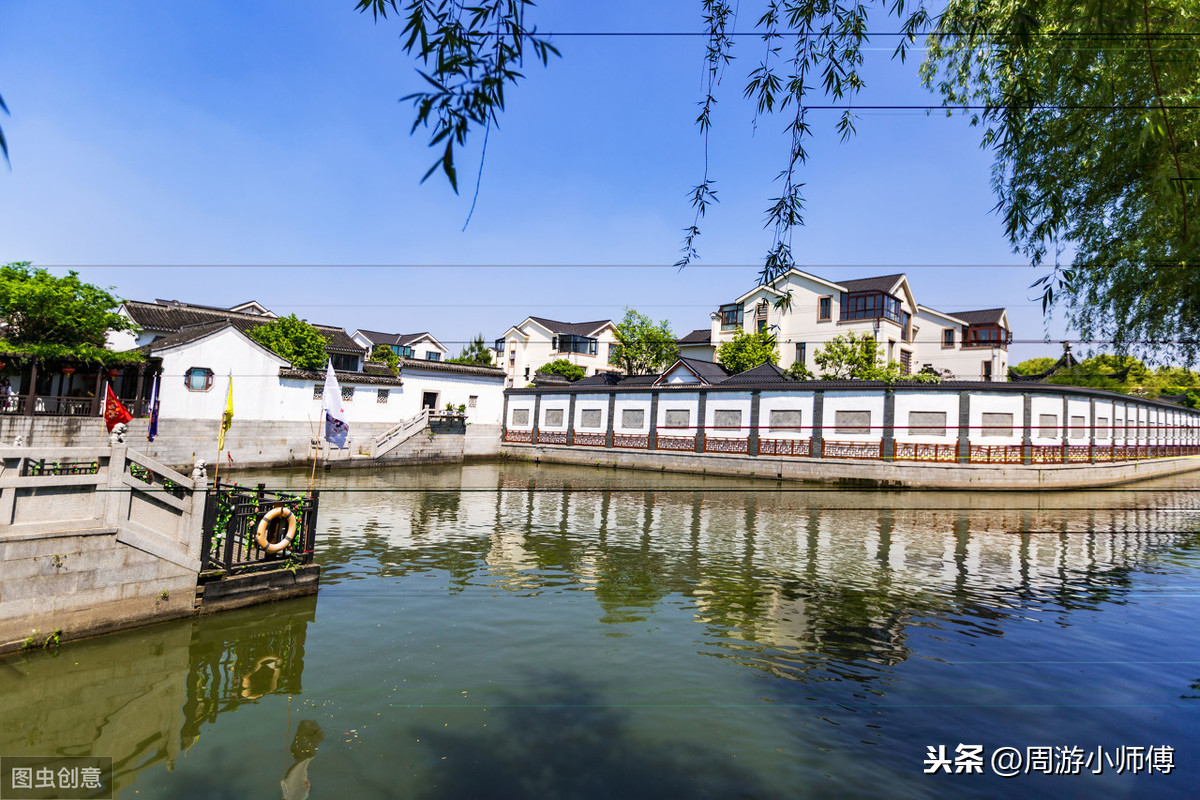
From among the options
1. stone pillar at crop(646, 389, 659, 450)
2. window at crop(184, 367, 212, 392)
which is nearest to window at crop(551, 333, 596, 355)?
stone pillar at crop(646, 389, 659, 450)

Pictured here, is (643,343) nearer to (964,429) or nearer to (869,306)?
(869,306)

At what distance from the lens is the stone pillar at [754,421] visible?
34.9m

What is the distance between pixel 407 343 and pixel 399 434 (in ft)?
115

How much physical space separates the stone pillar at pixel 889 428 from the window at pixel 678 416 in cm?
1131

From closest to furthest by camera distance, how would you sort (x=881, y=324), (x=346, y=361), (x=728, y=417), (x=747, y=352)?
(x=728, y=417) → (x=346, y=361) → (x=881, y=324) → (x=747, y=352)

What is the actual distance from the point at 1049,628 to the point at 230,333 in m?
35.7

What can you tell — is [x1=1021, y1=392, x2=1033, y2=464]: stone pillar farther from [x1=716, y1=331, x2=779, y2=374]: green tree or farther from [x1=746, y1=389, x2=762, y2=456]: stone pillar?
[x1=716, y1=331, x2=779, y2=374]: green tree

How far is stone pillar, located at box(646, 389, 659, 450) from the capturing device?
3881 centimetres

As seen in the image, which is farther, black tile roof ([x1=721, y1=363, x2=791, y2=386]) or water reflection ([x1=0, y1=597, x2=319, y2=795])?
black tile roof ([x1=721, y1=363, x2=791, y2=386])

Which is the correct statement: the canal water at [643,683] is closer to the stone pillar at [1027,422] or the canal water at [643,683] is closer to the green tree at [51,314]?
the stone pillar at [1027,422]

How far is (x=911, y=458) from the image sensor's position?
30.1 meters

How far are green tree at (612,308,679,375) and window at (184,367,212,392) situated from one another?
31.2 m

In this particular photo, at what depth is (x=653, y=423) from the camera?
39.2 meters

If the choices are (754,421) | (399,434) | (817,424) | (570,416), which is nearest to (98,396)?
(399,434)
